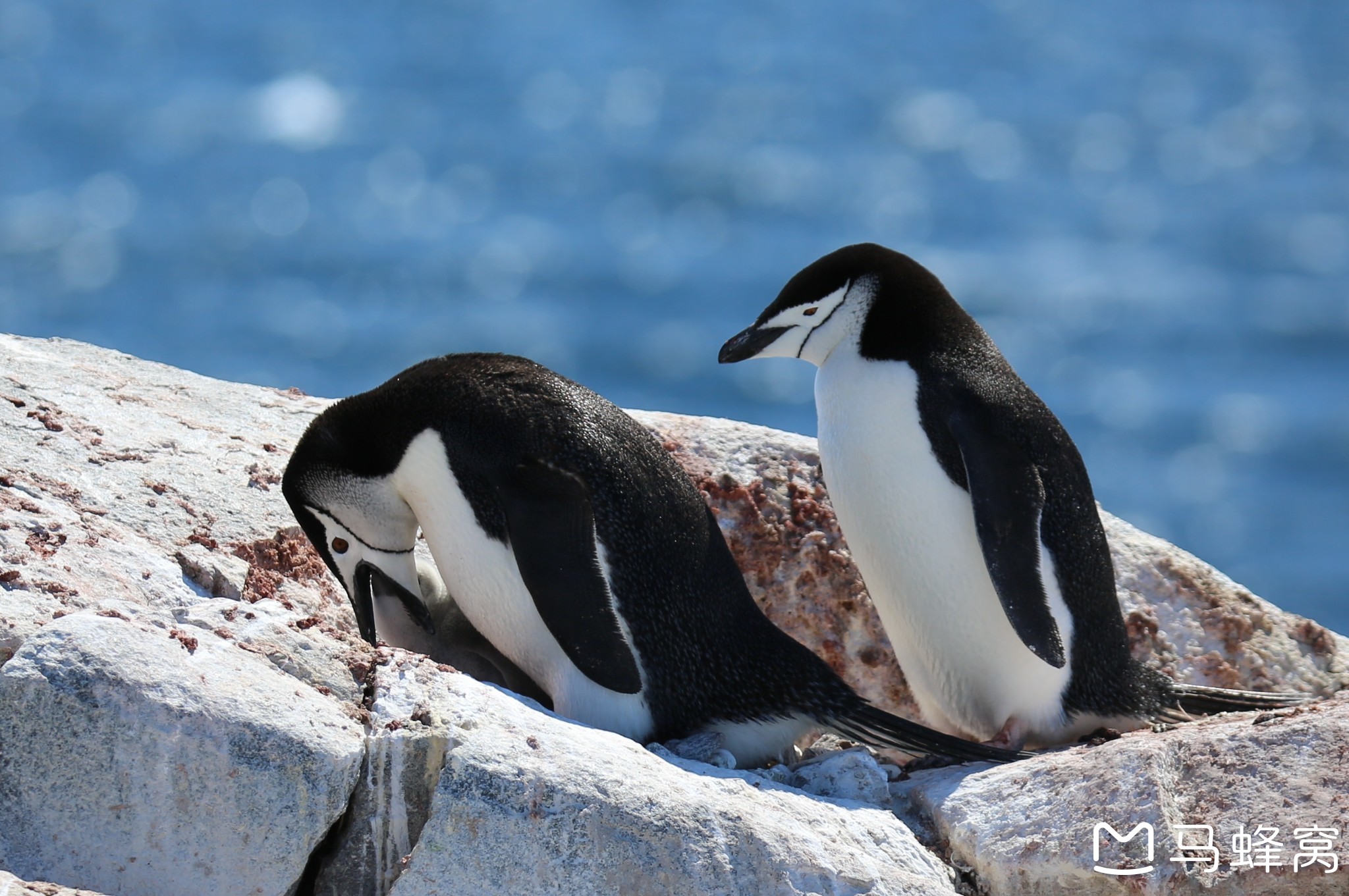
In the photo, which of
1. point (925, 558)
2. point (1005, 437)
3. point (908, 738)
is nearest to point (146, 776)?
point (908, 738)

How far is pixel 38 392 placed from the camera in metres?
3.38

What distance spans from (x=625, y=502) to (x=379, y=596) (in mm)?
625

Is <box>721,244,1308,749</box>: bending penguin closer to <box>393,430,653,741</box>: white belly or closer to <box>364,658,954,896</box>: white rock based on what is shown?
<box>393,430,653,741</box>: white belly

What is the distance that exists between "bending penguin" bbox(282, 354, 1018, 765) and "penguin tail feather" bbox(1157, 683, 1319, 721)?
60cm

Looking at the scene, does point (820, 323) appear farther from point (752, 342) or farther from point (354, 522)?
point (354, 522)

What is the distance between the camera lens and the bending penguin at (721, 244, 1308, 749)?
132 inches

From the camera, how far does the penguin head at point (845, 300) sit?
3549 mm

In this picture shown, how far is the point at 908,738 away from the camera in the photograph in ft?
10.1

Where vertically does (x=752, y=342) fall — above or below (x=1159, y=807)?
above

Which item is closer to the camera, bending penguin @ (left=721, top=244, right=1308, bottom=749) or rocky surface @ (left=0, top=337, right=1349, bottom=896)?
rocky surface @ (left=0, top=337, right=1349, bottom=896)

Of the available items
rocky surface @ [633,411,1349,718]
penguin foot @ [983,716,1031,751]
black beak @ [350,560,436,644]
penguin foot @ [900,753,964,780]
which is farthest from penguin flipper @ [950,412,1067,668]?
black beak @ [350,560,436,644]

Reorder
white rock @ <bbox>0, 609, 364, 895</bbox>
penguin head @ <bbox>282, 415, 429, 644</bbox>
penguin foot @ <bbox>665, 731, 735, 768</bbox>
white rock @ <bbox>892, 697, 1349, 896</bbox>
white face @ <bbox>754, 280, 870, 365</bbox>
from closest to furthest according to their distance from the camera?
white rock @ <bbox>0, 609, 364, 895</bbox> < white rock @ <bbox>892, 697, 1349, 896</bbox> < penguin foot @ <bbox>665, 731, 735, 768</bbox> < penguin head @ <bbox>282, 415, 429, 644</bbox> < white face @ <bbox>754, 280, 870, 365</bbox>

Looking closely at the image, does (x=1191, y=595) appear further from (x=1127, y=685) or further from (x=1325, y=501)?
(x=1325, y=501)

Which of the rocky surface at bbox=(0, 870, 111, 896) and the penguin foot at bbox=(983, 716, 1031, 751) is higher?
the penguin foot at bbox=(983, 716, 1031, 751)
